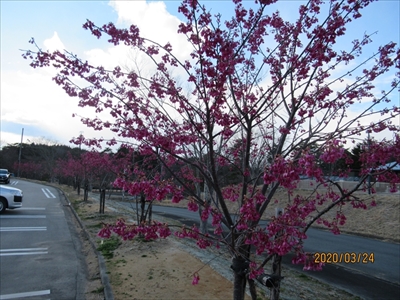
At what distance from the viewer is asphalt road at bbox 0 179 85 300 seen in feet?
18.4

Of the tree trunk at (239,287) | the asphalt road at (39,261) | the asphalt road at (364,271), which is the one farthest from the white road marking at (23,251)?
the tree trunk at (239,287)

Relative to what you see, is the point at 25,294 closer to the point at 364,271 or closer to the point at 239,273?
the point at 239,273

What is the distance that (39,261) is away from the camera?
24.3 ft

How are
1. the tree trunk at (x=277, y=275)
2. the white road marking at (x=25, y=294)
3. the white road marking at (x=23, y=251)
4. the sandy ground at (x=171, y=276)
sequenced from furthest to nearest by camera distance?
1. the white road marking at (x=23, y=251)
2. the sandy ground at (x=171, y=276)
3. the white road marking at (x=25, y=294)
4. the tree trunk at (x=277, y=275)

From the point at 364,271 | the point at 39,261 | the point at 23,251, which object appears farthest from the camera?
the point at 364,271

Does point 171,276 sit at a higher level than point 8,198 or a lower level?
lower

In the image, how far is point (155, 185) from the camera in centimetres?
333

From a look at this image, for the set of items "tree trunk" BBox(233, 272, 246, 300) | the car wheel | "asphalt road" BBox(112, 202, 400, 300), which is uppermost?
"tree trunk" BBox(233, 272, 246, 300)

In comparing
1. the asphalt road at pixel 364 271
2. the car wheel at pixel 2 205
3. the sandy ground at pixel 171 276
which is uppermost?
the car wheel at pixel 2 205

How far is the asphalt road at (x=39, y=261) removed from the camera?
560 centimetres

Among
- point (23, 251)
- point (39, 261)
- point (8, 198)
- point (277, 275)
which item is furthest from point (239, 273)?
point (8, 198)

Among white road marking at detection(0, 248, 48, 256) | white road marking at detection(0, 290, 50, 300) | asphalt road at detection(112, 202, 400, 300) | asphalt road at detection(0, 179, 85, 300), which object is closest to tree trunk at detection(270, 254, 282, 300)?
asphalt road at detection(0, 179, 85, 300)

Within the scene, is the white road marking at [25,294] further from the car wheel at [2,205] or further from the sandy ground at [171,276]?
the car wheel at [2,205]

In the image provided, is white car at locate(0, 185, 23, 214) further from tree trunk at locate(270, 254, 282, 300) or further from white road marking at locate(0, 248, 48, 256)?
tree trunk at locate(270, 254, 282, 300)
